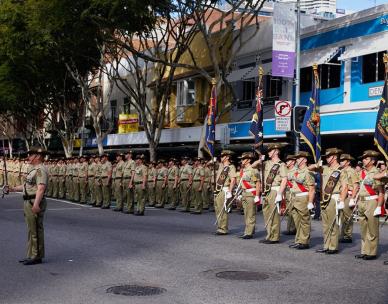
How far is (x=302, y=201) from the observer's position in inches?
521

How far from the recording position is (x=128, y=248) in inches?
508

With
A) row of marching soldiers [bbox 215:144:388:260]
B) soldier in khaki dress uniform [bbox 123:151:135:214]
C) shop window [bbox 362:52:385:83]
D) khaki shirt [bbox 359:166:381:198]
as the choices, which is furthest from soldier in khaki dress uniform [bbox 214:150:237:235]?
shop window [bbox 362:52:385:83]

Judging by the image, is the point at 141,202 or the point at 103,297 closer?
the point at 103,297

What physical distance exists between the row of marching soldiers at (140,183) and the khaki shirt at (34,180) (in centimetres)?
1037

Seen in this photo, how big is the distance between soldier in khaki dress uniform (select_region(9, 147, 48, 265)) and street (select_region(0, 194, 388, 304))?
0.27m

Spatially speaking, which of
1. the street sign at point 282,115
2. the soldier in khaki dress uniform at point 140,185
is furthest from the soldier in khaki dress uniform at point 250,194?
the street sign at point 282,115

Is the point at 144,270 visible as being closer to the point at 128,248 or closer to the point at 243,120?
the point at 128,248

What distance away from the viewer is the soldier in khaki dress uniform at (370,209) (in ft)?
38.6

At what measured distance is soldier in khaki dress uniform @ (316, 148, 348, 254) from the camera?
41.2ft

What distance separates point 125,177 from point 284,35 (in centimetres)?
760

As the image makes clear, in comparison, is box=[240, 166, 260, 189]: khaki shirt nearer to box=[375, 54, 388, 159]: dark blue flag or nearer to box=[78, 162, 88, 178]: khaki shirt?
box=[375, 54, 388, 159]: dark blue flag

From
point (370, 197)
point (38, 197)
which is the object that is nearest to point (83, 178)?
point (38, 197)

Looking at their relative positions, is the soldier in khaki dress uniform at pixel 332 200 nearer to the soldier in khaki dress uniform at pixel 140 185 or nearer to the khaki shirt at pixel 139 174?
the soldier in khaki dress uniform at pixel 140 185

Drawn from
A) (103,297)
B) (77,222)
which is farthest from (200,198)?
(103,297)
